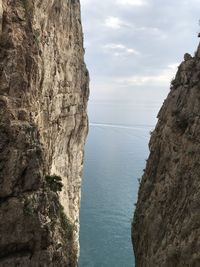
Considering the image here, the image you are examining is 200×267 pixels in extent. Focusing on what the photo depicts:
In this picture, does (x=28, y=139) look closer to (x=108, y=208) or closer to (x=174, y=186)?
(x=174, y=186)

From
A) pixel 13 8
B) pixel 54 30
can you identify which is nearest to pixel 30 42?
pixel 13 8

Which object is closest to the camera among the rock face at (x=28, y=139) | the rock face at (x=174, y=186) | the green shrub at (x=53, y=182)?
the rock face at (x=174, y=186)

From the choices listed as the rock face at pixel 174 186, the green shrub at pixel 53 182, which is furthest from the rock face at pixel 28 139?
the rock face at pixel 174 186

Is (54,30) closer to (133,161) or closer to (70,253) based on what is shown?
(70,253)

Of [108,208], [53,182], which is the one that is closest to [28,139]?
[53,182]

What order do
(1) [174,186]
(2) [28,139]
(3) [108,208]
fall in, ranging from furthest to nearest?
(3) [108,208], (2) [28,139], (1) [174,186]

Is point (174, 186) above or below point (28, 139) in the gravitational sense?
below

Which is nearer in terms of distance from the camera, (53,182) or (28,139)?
(28,139)

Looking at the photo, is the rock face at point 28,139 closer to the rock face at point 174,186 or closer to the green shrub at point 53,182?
the green shrub at point 53,182

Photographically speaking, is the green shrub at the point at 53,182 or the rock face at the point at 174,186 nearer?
the rock face at the point at 174,186

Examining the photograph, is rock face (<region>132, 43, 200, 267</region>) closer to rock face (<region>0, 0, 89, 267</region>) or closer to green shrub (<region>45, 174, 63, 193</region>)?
rock face (<region>0, 0, 89, 267</region>)
